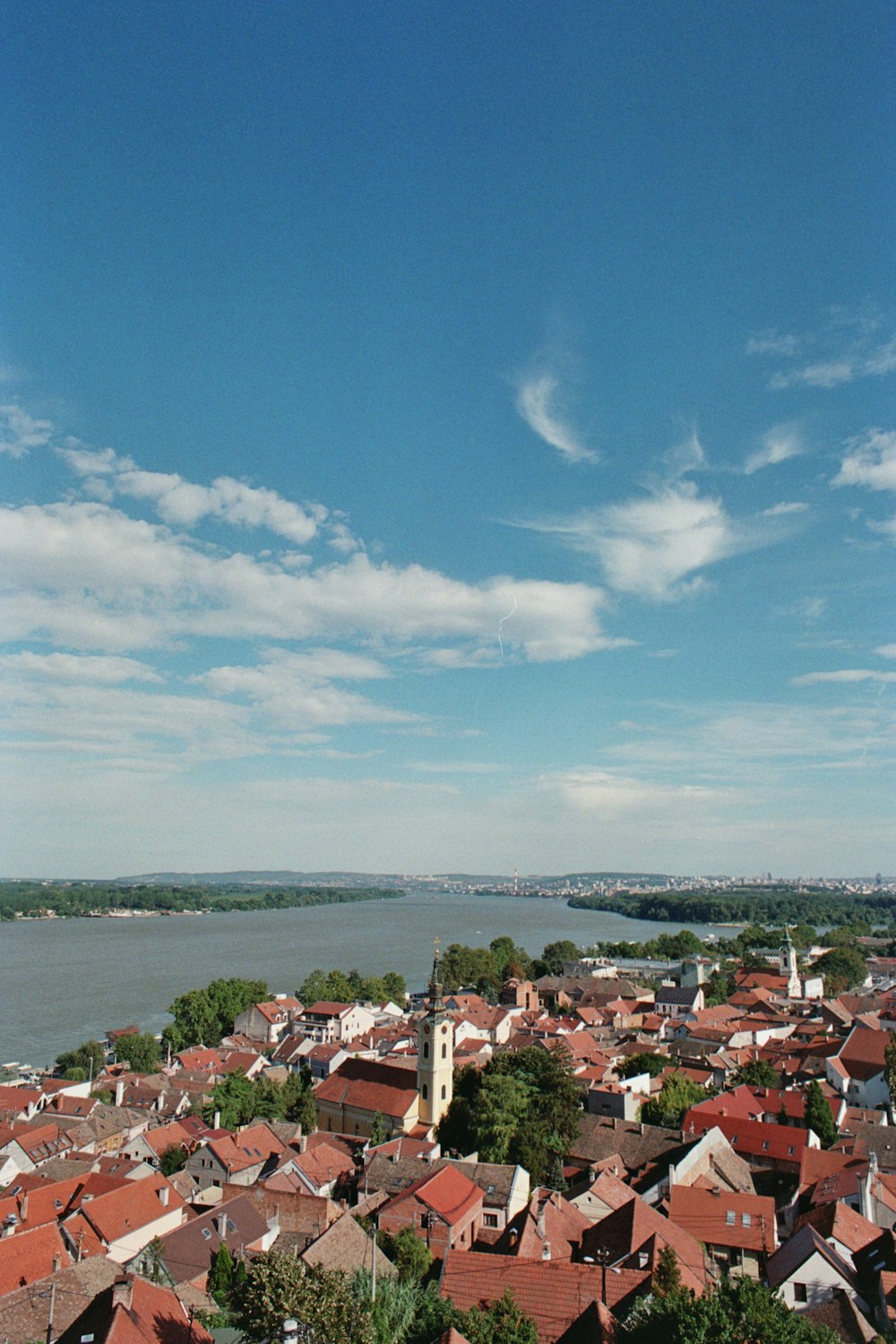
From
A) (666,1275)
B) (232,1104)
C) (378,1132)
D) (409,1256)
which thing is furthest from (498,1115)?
(232,1104)

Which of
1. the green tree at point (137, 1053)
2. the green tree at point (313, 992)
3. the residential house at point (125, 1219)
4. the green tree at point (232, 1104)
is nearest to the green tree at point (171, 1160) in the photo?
the green tree at point (232, 1104)

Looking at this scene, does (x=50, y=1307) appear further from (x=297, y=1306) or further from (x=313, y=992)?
(x=313, y=992)

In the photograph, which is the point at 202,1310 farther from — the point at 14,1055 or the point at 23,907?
the point at 23,907

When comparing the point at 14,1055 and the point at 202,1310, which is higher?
the point at 202,1310

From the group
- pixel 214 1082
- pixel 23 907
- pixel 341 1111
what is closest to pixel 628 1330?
pixel 341 1111

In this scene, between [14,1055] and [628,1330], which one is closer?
Result: [628,1330]

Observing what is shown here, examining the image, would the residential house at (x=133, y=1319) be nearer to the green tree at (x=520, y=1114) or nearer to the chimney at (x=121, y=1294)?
the chimney at (x=121, y=1294)

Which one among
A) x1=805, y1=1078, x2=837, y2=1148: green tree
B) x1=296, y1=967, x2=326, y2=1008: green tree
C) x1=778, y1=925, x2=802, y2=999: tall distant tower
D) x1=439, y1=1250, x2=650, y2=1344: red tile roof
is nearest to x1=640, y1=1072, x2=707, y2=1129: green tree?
x1=805, y1=1078, x2=837, y2=1148: green tree
